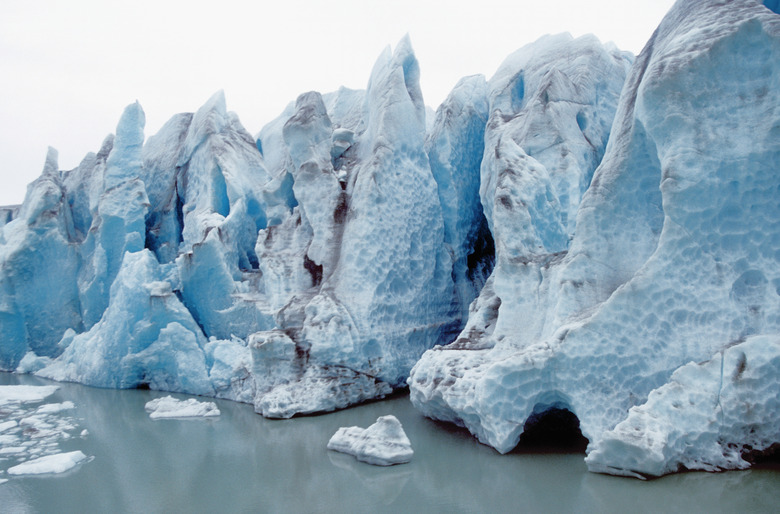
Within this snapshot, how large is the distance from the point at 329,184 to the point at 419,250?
156cm

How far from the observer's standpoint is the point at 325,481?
4867 millimetres

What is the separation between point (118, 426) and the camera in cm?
716

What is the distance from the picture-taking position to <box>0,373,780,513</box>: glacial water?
4.12m

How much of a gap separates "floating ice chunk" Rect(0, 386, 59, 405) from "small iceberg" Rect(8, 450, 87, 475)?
3752 mm

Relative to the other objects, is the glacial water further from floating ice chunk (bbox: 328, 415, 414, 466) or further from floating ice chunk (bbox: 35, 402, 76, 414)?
floating ice chunk (bbox: 35, 402, 76, 414)

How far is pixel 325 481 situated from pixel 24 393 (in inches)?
268

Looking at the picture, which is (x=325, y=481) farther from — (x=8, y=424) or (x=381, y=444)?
(x=8, y=424)

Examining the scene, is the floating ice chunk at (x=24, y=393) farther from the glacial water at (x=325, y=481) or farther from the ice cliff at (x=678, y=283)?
the ice cliff at (x=678, y=283)

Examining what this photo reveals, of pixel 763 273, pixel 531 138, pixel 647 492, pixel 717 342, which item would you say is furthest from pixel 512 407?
pixel 531 138

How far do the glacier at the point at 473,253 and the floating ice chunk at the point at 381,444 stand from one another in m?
0.68

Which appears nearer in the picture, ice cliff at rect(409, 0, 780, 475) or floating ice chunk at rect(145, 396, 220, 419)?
ice cliff at rect(409, 0, 780, 475)

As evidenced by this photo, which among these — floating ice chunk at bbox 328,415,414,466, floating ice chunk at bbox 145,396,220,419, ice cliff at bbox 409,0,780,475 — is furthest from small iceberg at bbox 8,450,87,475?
ice cliff at bbox 409,0,780,475

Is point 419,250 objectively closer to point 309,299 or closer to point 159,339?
point 309,299

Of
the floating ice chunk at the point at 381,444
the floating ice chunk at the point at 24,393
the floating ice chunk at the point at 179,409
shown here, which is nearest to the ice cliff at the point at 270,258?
the floating ice chunk at the point at 179,409
